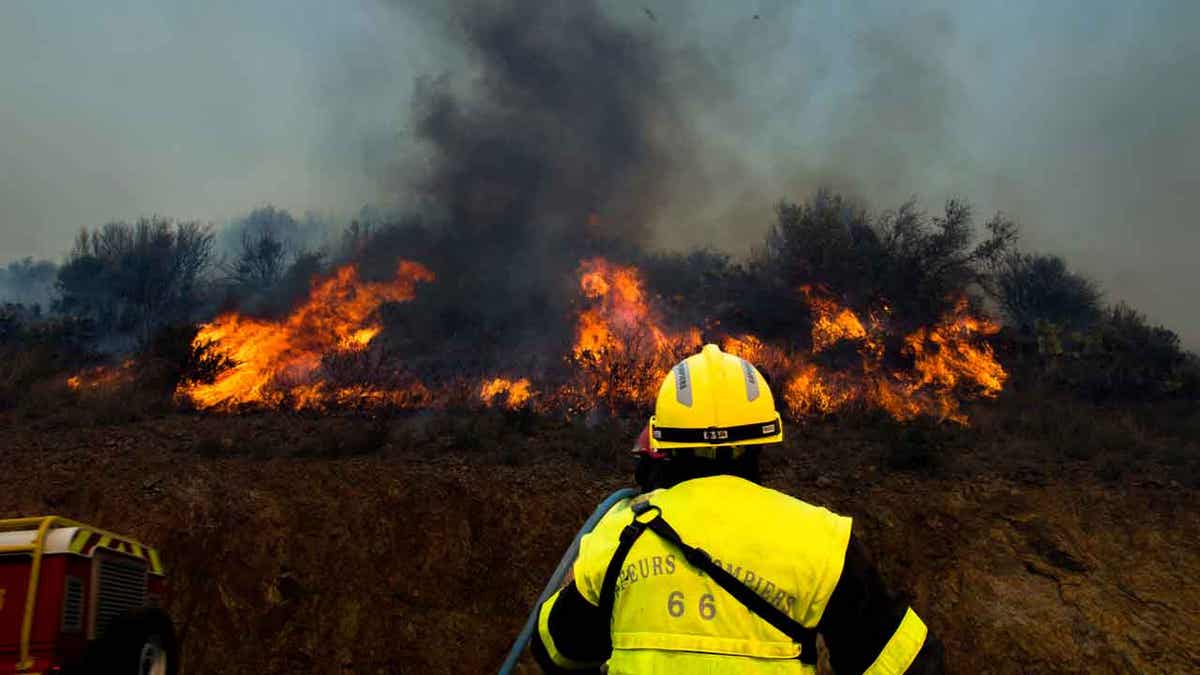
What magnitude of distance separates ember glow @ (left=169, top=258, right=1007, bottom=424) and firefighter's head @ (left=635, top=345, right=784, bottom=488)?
11.3 m

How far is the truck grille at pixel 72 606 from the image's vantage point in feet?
13.8

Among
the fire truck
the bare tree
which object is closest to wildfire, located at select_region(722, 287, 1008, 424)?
the fire truck

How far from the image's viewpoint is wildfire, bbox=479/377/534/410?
47.1 ft

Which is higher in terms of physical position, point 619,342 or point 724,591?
point 619,342

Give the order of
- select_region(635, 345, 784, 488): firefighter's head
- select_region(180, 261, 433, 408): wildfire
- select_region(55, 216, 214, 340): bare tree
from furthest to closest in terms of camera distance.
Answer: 1. select_region(55, 216, 214, 340): bare tree
2. select_region(180, 261, 433, 408): wildfire
3. select_region(635, 345, 784, 488): firefighter's head

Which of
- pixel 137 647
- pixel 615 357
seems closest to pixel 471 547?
pixel 137 647

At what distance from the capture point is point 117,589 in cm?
497

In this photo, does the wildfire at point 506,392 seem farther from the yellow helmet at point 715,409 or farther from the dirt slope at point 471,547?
the yellow helmet at point 715,409

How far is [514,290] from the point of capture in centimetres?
1947

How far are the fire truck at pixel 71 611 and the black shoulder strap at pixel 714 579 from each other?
4147 millimetres

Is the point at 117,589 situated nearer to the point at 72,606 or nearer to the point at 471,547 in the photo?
the point at 72,606

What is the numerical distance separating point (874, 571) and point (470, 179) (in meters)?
21.7

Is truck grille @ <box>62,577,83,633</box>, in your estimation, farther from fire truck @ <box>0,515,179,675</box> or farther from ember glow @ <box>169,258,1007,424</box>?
ember glow @ <box>169,258,1007,424</box>

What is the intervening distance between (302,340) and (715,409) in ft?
53.4
